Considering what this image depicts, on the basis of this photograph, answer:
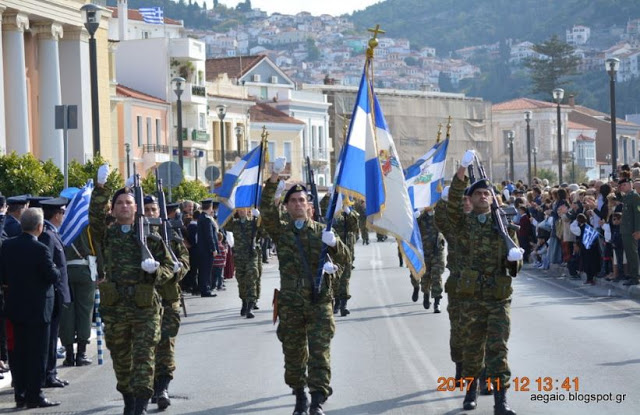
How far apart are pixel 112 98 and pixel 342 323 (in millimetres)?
49186

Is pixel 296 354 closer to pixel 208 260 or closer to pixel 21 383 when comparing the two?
pixel 21 383

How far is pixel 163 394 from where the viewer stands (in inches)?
500

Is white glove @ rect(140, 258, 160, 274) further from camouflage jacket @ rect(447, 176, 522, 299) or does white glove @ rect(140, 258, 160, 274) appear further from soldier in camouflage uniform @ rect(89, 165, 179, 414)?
camouflage jacket @ rect(447, 176, 522, 299)

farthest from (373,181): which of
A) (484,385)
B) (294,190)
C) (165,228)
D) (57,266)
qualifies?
(57,266)

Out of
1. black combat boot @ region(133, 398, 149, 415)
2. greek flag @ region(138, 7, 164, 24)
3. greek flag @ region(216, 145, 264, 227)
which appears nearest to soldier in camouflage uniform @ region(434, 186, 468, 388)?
black combat boot @ region(133, 398, 149, 415)

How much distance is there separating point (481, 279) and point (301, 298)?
156cm

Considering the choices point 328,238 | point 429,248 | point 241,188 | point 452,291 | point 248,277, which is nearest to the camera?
point 328,238

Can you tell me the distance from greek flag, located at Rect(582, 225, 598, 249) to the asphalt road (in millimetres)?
2365

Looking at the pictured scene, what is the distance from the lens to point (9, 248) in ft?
43.2

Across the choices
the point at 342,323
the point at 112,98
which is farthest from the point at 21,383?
the point at 112,98

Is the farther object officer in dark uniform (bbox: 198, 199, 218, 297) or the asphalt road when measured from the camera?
officer in dark uniform (bbox: 198, 199, 218, 297)

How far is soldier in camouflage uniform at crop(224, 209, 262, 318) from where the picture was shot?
22.0 m

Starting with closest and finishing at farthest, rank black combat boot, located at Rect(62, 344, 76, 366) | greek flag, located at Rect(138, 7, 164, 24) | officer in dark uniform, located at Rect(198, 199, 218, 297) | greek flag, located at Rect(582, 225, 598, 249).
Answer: black combat boot, located at Rect(62, 344, 76, 366), greek flag, located at Rect(582, 225, 598, 249), officer in dark uniform, located at Rect(198, 199, 218, 297), greek flag, located at Rect(138, 7, 164, 24)

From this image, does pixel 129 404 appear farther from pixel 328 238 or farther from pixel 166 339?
pixel 328 238
